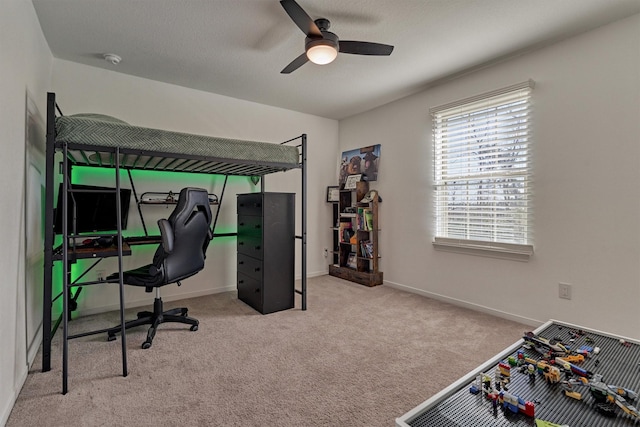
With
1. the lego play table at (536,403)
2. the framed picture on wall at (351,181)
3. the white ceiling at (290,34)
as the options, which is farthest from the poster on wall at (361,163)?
the lego play table at (536,403)

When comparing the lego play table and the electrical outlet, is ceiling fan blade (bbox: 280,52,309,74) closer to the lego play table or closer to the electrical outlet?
the lego play table

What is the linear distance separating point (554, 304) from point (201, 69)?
403 cm

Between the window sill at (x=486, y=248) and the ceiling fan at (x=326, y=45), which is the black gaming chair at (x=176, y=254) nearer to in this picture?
the ceiling fan at (x=326, y=45)

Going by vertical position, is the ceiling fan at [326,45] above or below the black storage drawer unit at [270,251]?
above

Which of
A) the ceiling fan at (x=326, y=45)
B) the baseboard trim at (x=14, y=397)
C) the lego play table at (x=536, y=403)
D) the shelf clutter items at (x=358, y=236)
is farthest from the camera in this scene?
the shelf clutter items at (x=358, y=236)

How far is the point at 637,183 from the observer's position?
223 cm

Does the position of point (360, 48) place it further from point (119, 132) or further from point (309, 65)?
point (119, 132)

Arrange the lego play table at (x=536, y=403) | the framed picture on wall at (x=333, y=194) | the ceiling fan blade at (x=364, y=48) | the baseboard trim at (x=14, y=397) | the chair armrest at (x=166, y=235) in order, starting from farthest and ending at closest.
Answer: the framed picture on wall at (x=333, y=194)
the chair armrest at (x=166, y=235)
the ceiling fan blade at (x=364, y=48)
the baseboard trim at (x=14, y=397)
the lego play table at (x=536, y=403)

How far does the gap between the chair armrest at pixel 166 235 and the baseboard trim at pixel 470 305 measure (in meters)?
2.82

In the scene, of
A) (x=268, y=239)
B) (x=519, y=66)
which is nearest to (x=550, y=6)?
(x=519, y=66)

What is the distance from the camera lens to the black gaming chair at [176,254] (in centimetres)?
242

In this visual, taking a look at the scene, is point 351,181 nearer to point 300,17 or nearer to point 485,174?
point 485,174

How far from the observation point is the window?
2.84 metres

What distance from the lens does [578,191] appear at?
251 centimetres
